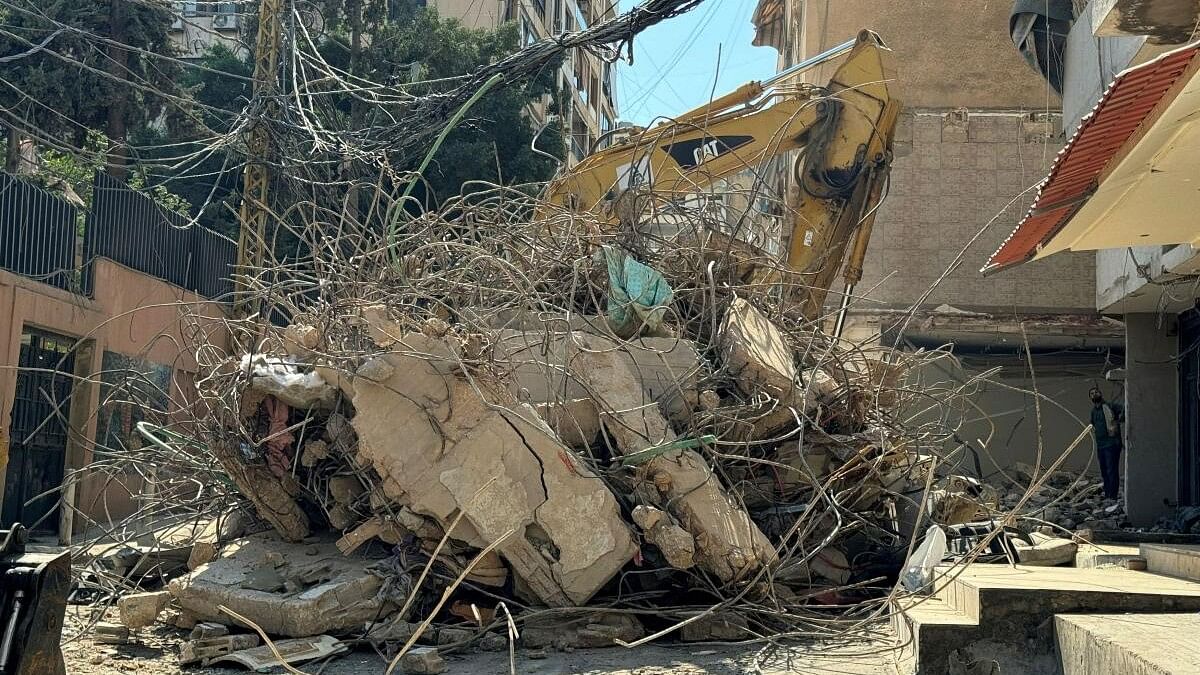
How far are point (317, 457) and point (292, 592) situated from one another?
909 mm

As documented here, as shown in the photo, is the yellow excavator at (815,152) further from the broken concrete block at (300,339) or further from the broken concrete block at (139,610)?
the broken concrete block at (139,610)

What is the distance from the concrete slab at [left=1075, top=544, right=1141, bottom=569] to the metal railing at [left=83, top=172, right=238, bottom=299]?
30.9ft

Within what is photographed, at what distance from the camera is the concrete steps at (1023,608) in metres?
4.43

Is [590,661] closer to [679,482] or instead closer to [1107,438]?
[679,482]

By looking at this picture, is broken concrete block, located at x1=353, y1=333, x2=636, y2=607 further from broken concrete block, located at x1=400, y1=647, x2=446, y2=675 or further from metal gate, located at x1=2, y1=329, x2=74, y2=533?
metal gate, located at x1=2, y1=329, x2=74, y2=533

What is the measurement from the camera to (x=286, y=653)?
605 cm

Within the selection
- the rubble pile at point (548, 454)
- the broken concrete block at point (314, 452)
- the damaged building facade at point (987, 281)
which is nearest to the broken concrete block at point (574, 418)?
the rubble pile at point (548, 454)

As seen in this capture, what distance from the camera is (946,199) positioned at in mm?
19078

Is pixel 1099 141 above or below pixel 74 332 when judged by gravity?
above

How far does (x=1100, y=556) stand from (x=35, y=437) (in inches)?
432

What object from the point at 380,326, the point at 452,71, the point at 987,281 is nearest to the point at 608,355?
the point at 380,326

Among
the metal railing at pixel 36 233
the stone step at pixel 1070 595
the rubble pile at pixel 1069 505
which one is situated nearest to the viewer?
the stone step at pixel 1070 595

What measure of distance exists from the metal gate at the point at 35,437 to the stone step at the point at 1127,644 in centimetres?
1074

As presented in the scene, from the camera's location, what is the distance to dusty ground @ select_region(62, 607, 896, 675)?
5.92 meters
